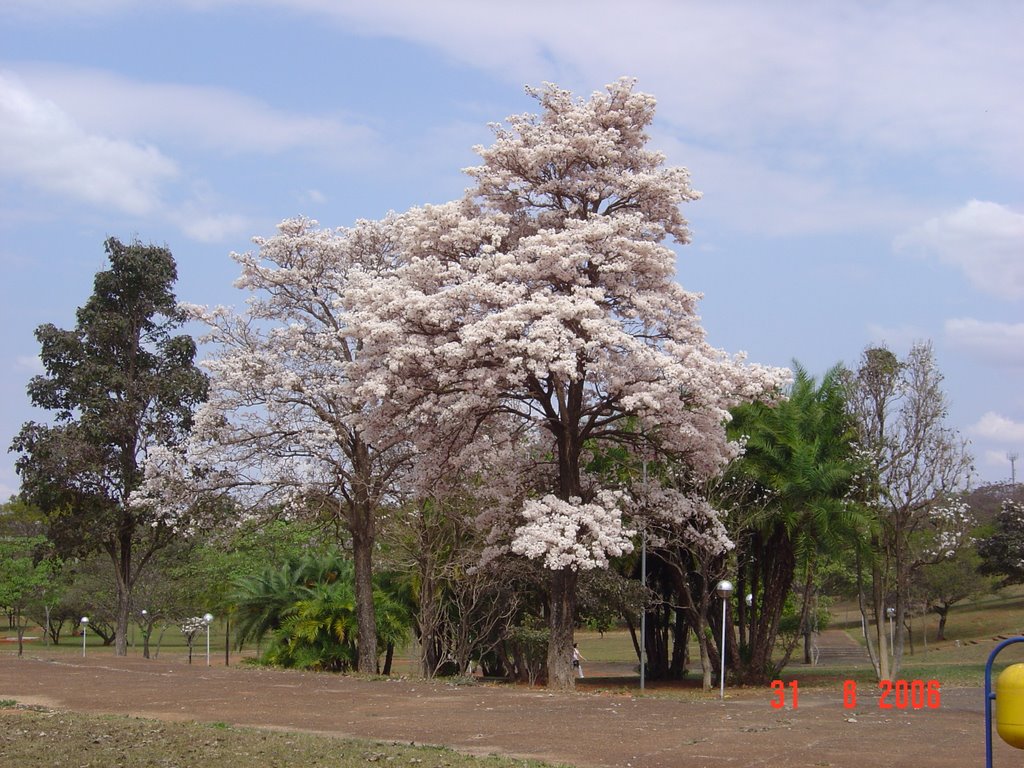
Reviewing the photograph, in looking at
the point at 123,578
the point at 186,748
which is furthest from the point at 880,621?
the point at 123,578

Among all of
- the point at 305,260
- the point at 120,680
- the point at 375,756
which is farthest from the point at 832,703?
the point at 305,260

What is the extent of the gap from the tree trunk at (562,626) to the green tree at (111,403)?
11.8m

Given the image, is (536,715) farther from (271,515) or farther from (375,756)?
(271,515)

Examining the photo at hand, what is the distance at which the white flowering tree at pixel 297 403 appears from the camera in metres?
22.0

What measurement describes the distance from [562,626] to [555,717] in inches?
210

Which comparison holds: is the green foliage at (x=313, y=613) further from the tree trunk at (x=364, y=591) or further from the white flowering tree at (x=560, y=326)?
the white flowering tree at (x=560, y=326)

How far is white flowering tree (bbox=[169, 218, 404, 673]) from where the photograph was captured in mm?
22047

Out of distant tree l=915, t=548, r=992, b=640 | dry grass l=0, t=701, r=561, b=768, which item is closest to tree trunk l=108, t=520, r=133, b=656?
dry grass l=0, t=701, r=561, b=768

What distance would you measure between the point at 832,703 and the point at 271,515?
1189cm

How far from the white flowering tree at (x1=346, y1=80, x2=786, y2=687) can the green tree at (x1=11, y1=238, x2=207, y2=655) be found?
426 inches

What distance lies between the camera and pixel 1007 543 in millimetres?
33500

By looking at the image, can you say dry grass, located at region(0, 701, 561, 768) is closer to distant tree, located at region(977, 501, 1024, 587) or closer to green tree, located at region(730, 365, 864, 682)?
green tree, located at region(730, 365, 864, 682)
